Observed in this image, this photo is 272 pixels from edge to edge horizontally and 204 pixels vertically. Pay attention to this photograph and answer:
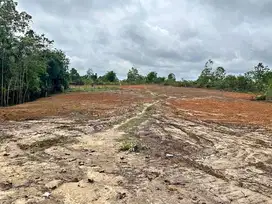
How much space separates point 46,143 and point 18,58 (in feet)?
72.0

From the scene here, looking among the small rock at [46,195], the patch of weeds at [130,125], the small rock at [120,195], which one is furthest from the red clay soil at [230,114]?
the small rock at [46,195]

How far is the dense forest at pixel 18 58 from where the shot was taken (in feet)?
83.7

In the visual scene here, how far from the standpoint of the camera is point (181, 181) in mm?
5922

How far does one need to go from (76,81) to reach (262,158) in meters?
56.8

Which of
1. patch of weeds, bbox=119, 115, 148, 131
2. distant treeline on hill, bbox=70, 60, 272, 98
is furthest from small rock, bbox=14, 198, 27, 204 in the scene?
distant treeline on hill, bbox=70, 60, 272, 98

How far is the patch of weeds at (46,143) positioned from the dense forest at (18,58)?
18.4 meters

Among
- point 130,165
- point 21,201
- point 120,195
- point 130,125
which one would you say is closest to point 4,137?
point 130,165

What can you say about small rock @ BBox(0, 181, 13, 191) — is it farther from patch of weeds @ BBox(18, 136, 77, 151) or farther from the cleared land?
patch of weeds @ BBox(18, 136, 77, 151)

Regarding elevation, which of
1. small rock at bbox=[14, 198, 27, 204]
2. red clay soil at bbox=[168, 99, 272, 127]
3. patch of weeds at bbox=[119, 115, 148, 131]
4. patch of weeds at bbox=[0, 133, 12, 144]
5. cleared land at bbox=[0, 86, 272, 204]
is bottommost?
red clay soil at bbox=[168, 99, 272, 127]

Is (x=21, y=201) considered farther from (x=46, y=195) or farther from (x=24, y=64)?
(x=24, y=64)

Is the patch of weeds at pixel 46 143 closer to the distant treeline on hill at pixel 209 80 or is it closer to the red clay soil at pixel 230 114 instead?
the red clay soil at pixel 230 114

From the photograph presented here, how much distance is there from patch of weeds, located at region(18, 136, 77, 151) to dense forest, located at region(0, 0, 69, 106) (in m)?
18.4

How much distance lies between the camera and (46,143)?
8.85 meters

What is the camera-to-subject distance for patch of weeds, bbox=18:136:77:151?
8264 millimetres
